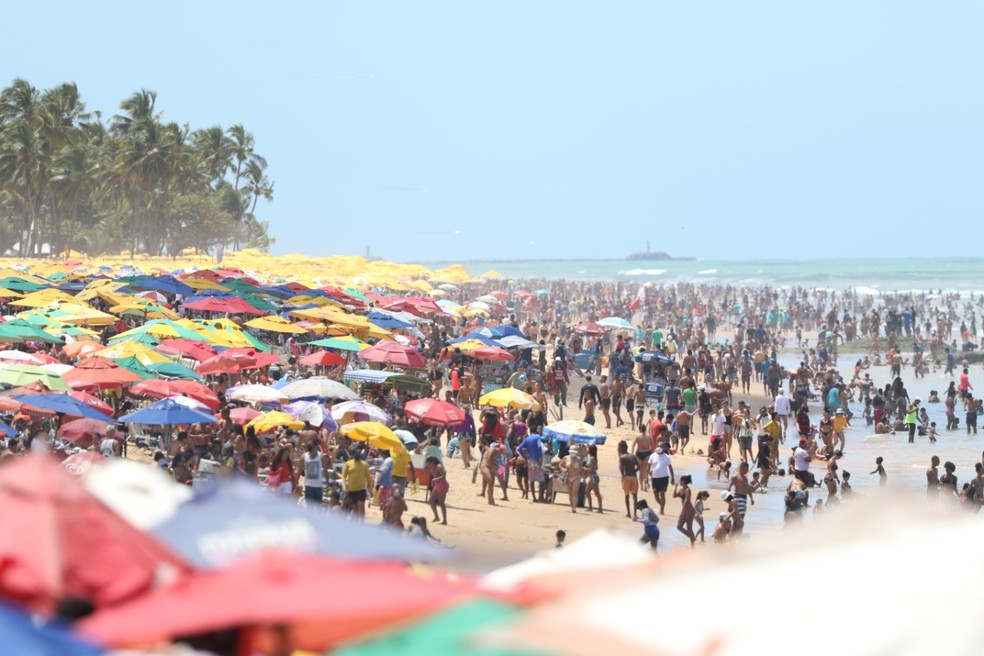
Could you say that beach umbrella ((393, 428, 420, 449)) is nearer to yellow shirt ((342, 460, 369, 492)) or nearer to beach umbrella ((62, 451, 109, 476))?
yellow shirt ((342, 460, 369, 492))

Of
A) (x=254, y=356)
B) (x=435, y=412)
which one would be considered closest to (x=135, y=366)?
(x=254, y=356)

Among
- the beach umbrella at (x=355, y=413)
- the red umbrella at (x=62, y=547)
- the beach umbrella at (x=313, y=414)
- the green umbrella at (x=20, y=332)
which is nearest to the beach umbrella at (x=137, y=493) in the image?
the red umbrella at (x=62, y=547)

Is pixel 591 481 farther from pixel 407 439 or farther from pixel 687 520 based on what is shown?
pixel 407 439

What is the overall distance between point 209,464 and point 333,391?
407 cm

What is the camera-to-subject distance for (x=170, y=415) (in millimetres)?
14820

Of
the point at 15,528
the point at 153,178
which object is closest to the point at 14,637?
the point at 15,528

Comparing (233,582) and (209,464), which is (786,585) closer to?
(233,582)

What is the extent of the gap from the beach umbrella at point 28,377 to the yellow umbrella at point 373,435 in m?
3.60

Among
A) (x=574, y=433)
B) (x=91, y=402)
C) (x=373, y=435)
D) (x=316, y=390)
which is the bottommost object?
(x=574, y=433)

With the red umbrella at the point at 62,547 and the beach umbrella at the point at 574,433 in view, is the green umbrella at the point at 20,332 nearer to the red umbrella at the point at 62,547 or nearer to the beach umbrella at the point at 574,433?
the beach umbrella at the point at 574,433

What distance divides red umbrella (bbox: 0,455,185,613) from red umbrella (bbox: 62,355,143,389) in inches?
458

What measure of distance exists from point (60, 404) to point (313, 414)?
3.22 metres

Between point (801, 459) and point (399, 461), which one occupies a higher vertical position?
point (399, 461)

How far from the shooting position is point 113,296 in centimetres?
2630
